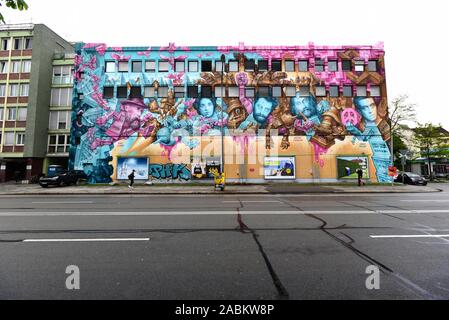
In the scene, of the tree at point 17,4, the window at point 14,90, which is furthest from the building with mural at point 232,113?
the tree at point 17,4

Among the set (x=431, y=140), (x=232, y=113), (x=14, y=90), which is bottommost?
(x=431, y=140)

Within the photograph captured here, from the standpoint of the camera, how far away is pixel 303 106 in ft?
95.6

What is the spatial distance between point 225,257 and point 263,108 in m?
25.9

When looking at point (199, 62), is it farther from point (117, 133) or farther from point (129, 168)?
point (129, 168)

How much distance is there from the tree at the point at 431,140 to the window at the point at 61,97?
162 feet

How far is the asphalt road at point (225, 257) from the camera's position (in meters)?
3.38

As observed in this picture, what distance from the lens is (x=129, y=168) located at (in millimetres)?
28719

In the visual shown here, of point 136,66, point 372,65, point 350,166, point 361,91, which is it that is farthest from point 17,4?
point 372,65

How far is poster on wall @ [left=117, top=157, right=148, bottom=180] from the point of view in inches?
1129

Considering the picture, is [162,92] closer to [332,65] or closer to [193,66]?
[193,66]

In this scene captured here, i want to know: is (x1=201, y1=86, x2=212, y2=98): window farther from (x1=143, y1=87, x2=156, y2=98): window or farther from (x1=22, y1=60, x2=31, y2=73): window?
(x1=22, y1=60, x2=31, y2=73): window

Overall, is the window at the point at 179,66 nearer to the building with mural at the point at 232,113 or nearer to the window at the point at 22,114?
the building with mural at the point at 232,113

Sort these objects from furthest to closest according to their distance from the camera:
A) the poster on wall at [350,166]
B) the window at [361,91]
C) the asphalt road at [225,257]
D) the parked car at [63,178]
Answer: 1. the window at [361,91]
2. the poster on wall at [350,166]
3. the parked car at [63,178]
4. the asphalt road at [225,257]

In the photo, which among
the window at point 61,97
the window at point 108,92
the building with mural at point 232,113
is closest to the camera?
the building with mural at point 232,113
